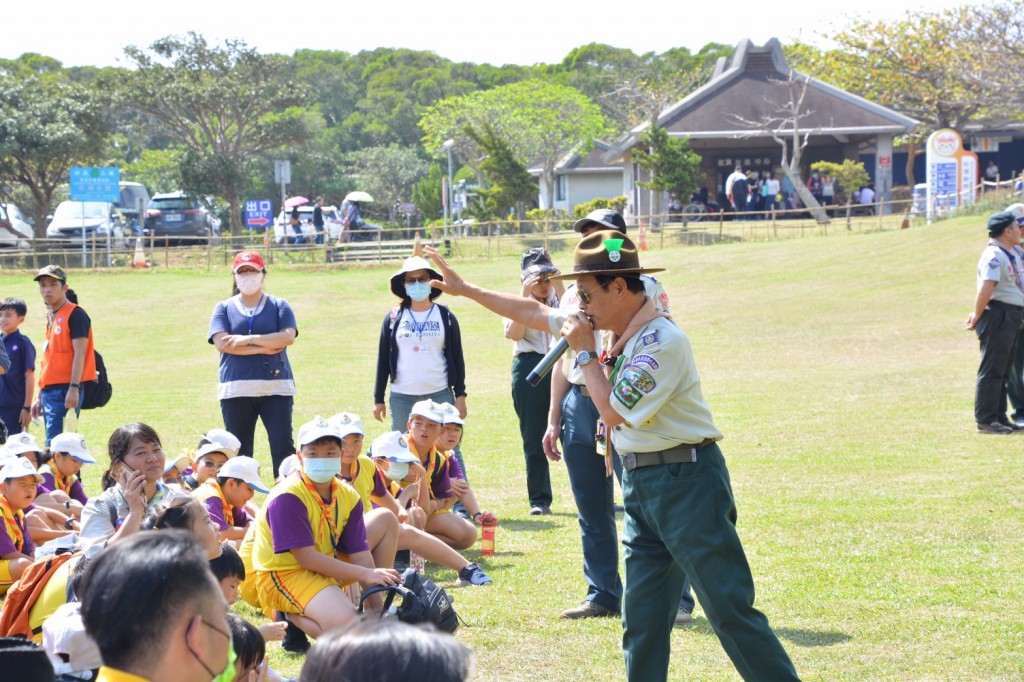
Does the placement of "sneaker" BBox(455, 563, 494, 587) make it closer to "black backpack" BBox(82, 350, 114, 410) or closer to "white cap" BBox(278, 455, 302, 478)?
"white cap" BBox(278, 455, 302, 478)

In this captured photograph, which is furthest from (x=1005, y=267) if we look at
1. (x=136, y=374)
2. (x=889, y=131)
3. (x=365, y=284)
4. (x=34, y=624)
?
(x=889, y=131)

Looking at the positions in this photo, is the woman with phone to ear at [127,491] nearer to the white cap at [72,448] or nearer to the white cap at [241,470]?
the white cap at [241,470]

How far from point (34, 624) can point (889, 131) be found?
43404 millimetres

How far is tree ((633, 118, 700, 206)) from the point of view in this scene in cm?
4109

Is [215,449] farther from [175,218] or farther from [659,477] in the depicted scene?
[175,218]

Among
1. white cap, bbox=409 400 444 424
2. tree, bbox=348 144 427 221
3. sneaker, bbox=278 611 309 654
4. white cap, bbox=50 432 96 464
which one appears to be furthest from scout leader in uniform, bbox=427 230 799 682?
tree, bbox=348 144 427 221

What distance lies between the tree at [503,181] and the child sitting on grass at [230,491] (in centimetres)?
3775

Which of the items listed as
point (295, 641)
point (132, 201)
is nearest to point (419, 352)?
point (295, 641)

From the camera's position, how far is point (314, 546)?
18.4 ft

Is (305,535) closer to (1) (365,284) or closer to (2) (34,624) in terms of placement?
(2) (34,624)

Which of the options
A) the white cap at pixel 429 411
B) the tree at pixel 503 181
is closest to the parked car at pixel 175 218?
the tree at pixel 503 181

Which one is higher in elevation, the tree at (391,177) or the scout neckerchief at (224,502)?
the tree at (391,177)

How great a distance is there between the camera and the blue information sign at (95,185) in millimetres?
34594

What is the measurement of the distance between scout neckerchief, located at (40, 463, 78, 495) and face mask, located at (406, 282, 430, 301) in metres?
2.76
